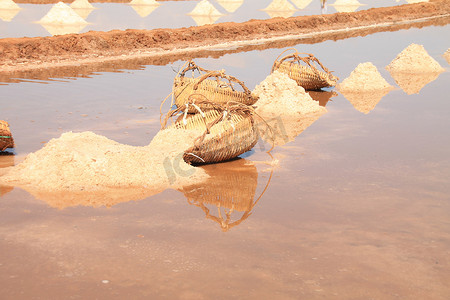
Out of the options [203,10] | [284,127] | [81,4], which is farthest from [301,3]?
[284,127]

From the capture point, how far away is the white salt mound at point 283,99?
9695 mm

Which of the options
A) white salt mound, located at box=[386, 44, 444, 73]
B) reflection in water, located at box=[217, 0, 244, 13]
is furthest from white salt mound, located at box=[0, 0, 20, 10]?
white salt mound, located at box=[386, 44, 444, 73]

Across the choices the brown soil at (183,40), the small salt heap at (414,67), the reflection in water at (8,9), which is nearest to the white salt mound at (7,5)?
the reflection in water at (8,9)

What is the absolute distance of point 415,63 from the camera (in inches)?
546

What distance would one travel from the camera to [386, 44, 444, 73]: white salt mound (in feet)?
45.4

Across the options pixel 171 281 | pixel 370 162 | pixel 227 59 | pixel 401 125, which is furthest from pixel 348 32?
pixel 171 281

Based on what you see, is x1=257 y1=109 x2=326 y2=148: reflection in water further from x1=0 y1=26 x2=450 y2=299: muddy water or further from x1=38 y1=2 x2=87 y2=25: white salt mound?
x1=38 y1=2 x2=87 y2=25: white salt mound

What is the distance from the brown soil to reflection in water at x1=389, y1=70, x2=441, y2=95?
638 centimetres

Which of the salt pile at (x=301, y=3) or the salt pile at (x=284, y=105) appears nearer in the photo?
the salt pile at (x=284, y=105)

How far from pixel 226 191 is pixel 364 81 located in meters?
6.71

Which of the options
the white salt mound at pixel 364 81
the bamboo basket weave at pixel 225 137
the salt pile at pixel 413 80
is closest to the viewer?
the bamboo basket weave at pixel 225 137

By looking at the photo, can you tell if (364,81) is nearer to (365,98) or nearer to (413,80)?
(365,98)

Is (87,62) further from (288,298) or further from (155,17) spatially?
(155,17)

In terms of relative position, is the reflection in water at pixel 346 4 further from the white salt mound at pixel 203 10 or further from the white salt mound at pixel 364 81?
the white salt mound at pixel 364 81
